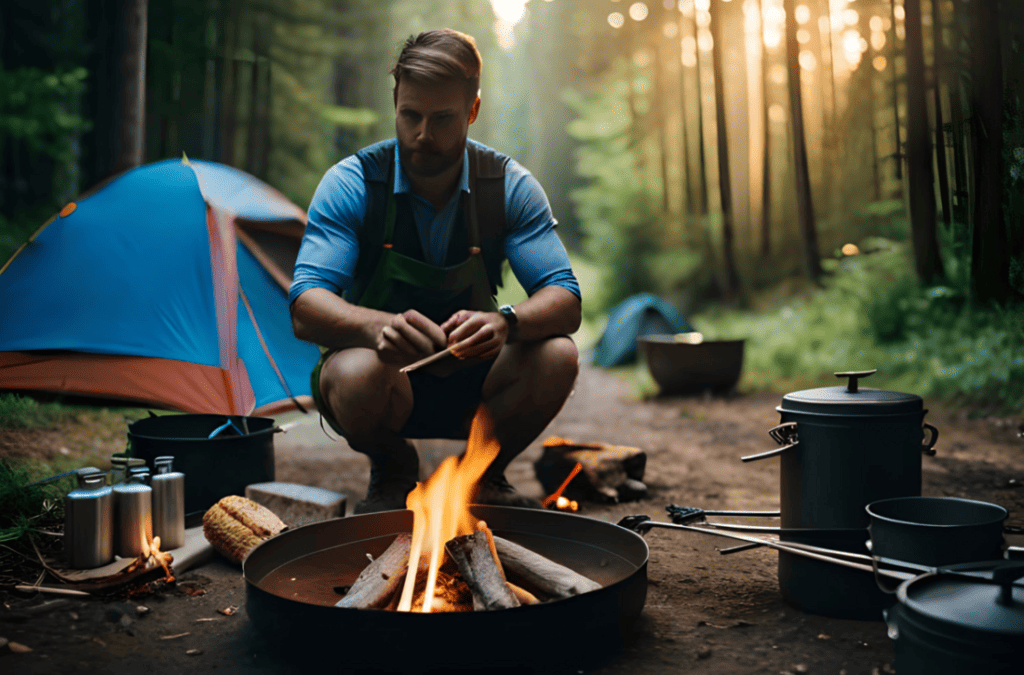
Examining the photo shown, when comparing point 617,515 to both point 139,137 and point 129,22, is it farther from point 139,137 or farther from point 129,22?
point 129,22

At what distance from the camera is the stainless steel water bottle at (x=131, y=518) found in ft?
7.21

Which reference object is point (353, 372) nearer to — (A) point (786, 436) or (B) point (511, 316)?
(B) point (511, 316)

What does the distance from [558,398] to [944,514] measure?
49.7 inches

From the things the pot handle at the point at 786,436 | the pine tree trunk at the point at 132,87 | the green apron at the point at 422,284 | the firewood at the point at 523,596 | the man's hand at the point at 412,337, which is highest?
the pine tree trunk at the point at 132,87

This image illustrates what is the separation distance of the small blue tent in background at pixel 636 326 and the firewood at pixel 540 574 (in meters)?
7.27

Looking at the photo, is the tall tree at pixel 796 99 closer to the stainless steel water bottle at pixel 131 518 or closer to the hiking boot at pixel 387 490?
the hiking boot at pixel 387 490

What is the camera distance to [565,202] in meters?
23.4

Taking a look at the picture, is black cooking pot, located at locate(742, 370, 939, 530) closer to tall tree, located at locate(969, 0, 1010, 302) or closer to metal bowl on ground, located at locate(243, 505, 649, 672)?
metal bowl on ground, located at locate(243, 505, 649, 672)

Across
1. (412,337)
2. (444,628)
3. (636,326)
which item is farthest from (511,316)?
(636,326)

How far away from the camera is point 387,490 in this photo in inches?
106

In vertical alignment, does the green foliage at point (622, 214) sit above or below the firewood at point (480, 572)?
above

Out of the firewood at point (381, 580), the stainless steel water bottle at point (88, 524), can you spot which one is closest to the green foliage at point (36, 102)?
the stainless steel water bottle at point (88, 524)

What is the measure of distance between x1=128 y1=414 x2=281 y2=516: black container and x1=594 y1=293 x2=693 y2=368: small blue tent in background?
653cm

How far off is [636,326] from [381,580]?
24.9 feet
